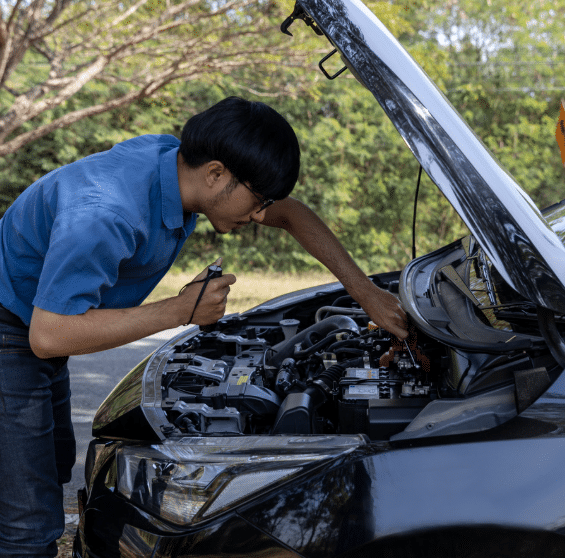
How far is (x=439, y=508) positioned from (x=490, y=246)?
586mm

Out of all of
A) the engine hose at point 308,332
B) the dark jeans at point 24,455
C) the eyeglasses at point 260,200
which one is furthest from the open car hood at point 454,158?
the dark jeans at point 24,455

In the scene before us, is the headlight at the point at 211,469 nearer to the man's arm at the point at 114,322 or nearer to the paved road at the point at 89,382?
the man's arm at the point at 114,322

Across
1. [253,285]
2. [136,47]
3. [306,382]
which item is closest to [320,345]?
[306,382]

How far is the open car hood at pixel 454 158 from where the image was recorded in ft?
4.49

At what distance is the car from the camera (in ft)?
4.21

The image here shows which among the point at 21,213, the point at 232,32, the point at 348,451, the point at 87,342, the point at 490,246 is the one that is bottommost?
the point at 348,451

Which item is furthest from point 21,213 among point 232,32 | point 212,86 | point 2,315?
point 212,86

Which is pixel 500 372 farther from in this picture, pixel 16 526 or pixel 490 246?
pixel 16 526

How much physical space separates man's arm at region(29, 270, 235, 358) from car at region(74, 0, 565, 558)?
0.97 ft

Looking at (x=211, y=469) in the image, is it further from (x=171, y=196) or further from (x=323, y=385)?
(x=171, y=196)

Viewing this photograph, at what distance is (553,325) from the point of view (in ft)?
4.74

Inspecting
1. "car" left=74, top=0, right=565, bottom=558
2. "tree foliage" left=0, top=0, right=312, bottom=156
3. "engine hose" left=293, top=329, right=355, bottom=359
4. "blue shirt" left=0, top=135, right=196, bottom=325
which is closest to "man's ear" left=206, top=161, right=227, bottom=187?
"blue shirt" left=0, top=135, right=196, bottom=325

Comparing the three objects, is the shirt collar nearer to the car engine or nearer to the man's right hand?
the man's right hand

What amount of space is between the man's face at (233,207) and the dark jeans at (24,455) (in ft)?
2.21
